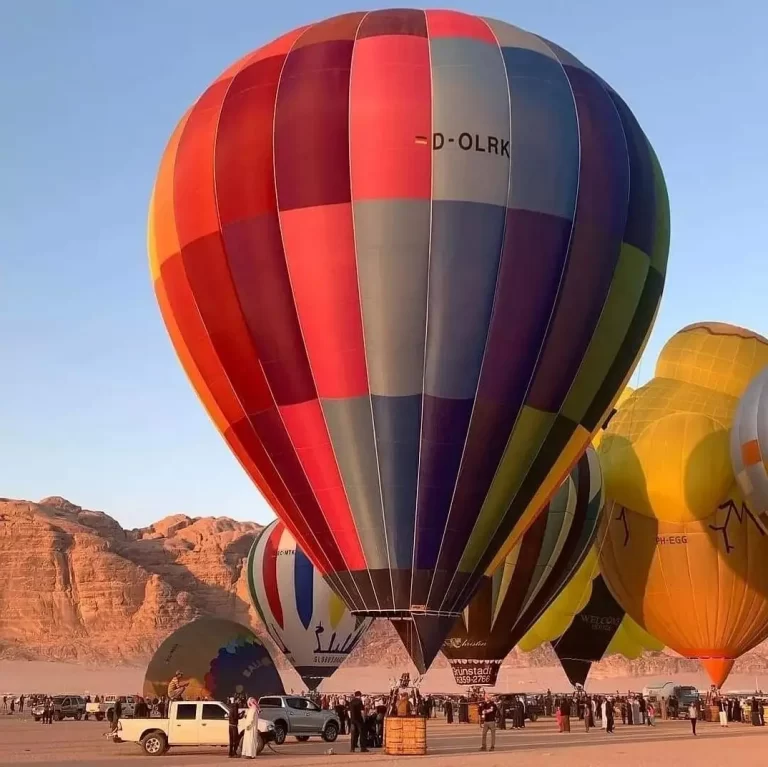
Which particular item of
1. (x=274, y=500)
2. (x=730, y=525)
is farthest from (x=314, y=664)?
(x=274, y=500)

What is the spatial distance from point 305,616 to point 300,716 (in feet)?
33.7

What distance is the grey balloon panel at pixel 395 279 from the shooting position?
53.6 feet

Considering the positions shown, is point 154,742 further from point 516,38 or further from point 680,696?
point 680,696

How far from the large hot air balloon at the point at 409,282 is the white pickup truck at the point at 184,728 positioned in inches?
186

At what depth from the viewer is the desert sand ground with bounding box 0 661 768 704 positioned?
3637 inches

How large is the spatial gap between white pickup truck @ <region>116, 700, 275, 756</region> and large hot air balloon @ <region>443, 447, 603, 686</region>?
346 inches

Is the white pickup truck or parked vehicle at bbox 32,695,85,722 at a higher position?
the white pickup truck

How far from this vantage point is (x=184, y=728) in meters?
20.5

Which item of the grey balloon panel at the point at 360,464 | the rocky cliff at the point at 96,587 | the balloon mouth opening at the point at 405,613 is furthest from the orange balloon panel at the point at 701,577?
the rocky cliff at the point at 96,587

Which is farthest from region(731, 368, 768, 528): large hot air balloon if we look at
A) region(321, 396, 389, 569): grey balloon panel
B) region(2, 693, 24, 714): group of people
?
region(2, 693, 24, 714): group of people

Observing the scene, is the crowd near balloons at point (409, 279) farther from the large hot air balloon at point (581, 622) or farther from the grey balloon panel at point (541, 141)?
the large hot air balloon at point (581, 622)

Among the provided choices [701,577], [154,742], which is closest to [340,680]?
[701,577]

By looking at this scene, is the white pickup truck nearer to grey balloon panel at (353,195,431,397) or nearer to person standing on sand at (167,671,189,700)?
person standing on sand at (167,671,189,700)

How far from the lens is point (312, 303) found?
651 inches
